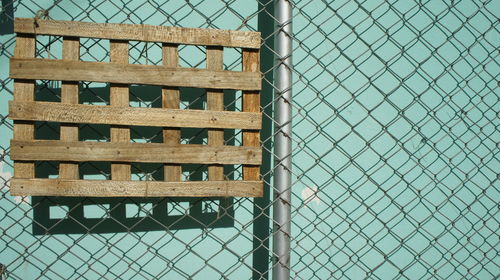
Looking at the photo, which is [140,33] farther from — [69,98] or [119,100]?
[69,98]

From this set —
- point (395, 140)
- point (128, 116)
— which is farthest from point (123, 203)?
point (395, 140)

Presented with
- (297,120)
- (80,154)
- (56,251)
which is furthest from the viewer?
(297,120)

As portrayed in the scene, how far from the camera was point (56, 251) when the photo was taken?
87.3 inches

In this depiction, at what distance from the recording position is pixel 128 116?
193cm

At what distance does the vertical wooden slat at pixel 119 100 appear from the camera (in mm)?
1938

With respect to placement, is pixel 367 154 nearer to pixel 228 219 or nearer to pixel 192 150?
pixel 228 219

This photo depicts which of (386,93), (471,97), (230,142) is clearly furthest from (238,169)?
(471,97)

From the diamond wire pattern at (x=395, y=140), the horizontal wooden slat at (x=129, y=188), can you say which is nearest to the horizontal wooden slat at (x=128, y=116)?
the horizontal wooden slat at (x=129, y=188)

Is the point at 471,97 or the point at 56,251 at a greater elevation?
the point at 471,97

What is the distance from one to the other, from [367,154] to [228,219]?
2.70 feet

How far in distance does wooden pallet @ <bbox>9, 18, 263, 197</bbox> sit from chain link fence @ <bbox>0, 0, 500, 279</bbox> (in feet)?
0.52

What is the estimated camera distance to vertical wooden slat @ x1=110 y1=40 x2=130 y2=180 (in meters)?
1.94

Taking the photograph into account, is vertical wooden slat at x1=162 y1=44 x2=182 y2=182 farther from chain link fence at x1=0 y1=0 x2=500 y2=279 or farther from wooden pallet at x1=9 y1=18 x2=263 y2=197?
chain link fence at x1=0 y1=0 x2=500 y2=279

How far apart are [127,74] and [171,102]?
0.22m
